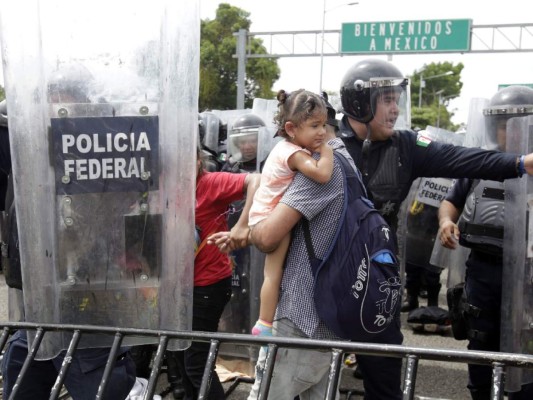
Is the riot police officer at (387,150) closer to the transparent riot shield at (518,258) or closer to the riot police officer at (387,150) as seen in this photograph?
the riot police officer at (387,150)

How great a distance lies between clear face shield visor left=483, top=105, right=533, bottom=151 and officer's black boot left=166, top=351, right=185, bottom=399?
226 centimetres

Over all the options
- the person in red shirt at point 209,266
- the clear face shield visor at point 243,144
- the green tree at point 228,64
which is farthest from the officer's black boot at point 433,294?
the green tree at point 228,64

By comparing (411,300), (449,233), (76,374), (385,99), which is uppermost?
(385,99)

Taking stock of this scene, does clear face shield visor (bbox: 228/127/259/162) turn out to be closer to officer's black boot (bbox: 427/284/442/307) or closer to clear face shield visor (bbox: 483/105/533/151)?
clear face shield visor (bbox: 483/105/533/151)

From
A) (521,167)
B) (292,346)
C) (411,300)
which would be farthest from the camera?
(411,300)

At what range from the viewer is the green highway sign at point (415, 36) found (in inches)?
760

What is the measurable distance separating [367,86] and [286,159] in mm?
922

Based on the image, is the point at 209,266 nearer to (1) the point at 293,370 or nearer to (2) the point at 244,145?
(1) the point at 293,370

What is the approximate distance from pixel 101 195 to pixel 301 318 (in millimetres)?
894

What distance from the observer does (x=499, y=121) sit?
3.20 m

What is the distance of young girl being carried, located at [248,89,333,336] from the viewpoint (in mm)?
2244

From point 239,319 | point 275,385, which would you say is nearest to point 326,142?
point 275,385

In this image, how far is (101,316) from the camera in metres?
1.71

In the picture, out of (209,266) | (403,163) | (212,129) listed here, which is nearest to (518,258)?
(403,163)
